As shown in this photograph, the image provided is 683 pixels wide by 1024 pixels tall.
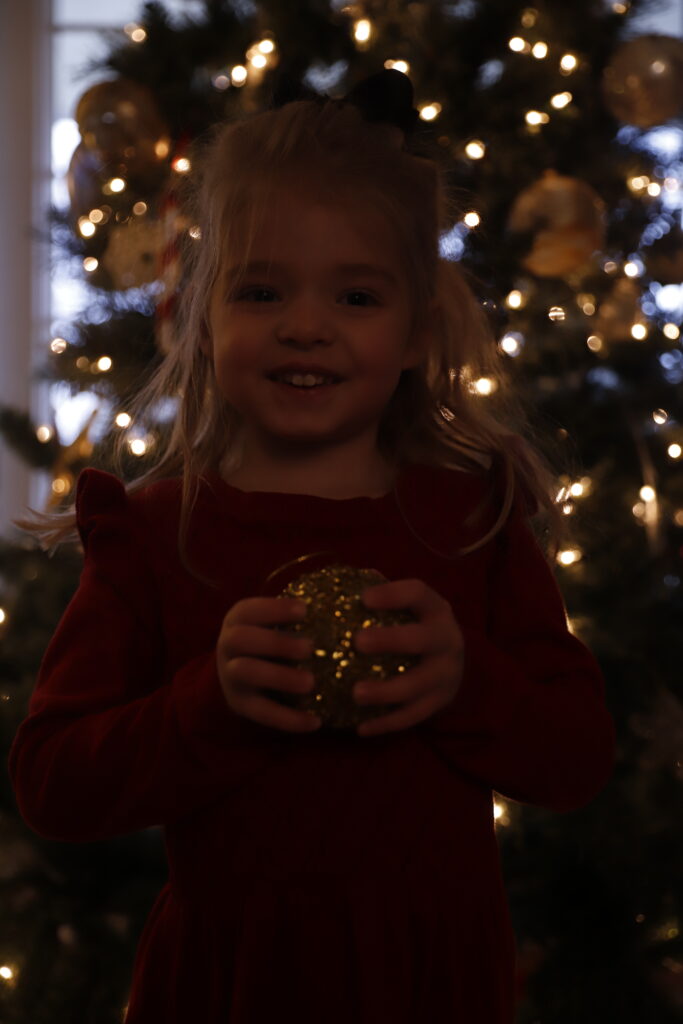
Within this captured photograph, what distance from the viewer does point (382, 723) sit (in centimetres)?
70

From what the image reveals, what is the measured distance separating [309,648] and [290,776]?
0.15 meters

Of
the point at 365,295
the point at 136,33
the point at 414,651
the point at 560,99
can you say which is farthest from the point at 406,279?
the point at 136,33

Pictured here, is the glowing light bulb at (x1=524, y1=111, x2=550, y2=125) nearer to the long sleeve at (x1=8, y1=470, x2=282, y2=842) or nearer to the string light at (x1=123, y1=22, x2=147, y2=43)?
the string light at (x1=123, y1=22, x2=147, y2=43)

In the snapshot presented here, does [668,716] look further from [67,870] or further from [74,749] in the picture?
[74,749]

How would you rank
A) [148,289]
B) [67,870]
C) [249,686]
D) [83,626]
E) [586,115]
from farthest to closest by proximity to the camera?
1. [586,115]
2. [148,289]
3. [67,870]
4. [83,626]
5. [249,686]

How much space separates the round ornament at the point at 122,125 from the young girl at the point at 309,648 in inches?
38.1

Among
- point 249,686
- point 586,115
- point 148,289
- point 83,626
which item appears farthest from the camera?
point 586,115

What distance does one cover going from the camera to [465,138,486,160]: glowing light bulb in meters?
1.85

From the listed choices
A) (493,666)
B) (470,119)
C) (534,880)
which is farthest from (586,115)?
(493,666)

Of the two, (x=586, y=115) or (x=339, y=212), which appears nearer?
(x=339, y=212)

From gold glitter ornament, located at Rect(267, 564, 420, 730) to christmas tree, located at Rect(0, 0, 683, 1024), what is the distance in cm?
92

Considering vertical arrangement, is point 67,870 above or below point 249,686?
below

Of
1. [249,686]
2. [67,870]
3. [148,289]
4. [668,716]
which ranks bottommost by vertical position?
[67,870]

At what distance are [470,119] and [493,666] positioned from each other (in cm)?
139
